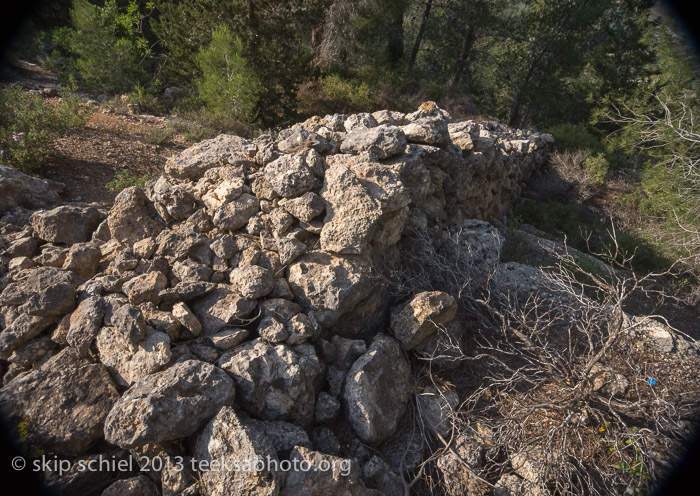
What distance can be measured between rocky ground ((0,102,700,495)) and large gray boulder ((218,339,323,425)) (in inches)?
0.5

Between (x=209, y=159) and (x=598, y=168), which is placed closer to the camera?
(x=209, y=159)

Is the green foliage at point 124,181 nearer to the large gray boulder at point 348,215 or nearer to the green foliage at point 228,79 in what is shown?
the green foliage at point 228,79

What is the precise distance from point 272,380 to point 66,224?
7.24 feet

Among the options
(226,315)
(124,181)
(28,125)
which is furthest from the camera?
(28,125)

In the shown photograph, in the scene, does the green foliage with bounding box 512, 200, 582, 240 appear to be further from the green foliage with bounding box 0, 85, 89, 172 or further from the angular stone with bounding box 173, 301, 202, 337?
the green foliage with bounding box 0, 85, 89, 172

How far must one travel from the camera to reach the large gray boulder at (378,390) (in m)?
2.33

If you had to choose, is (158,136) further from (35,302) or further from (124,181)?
(35,302)

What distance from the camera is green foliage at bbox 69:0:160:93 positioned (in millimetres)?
7184

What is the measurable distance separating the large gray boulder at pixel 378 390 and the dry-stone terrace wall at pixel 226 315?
0.5 inches

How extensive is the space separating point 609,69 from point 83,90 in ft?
51.3

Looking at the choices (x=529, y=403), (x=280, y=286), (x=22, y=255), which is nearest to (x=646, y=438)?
(x=529, y=403)

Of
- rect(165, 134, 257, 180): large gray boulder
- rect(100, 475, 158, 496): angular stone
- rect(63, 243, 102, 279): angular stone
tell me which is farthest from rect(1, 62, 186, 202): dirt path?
rect(100, 475, 158, 496): angular stone

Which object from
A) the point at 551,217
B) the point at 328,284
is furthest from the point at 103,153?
the point at 551,217

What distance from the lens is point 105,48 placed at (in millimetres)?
7316
